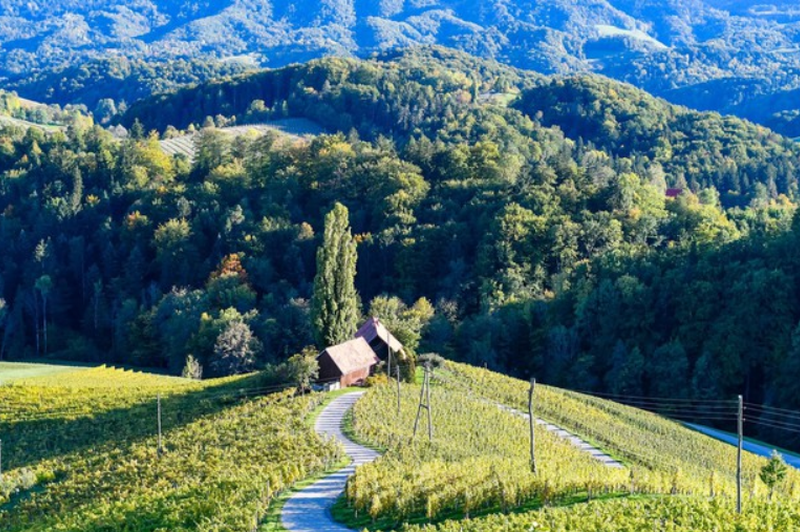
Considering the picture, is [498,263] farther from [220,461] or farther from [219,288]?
[220,461]

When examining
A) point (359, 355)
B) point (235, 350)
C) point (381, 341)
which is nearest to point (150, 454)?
point (359, 355)

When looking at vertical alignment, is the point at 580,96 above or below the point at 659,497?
above

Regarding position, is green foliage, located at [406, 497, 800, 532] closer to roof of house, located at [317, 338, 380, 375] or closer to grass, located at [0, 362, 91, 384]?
roof of house, located at [317, 338, 380, 375]

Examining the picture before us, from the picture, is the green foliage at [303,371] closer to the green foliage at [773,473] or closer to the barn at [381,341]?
the barn at [381,341]

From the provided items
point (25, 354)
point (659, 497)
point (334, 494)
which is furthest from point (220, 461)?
point (25, 354)

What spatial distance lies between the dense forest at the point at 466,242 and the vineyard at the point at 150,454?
1971cm

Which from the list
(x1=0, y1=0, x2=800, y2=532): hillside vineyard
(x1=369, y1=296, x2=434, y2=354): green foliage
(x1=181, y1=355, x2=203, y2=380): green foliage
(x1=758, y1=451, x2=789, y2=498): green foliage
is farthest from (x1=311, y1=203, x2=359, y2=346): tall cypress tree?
(x1=758, y1=451, x2=789, y2=498): green foliage

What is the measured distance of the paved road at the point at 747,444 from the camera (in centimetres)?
4441

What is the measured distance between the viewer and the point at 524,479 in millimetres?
24344

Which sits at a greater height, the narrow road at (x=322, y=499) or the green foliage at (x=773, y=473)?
the green foliage at (x=773, y=473)

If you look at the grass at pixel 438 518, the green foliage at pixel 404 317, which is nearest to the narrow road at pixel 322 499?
the grass at pixel 438 518

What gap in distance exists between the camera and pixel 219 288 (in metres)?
76.3

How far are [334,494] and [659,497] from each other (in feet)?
30.7

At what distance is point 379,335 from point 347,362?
302 centimetres
